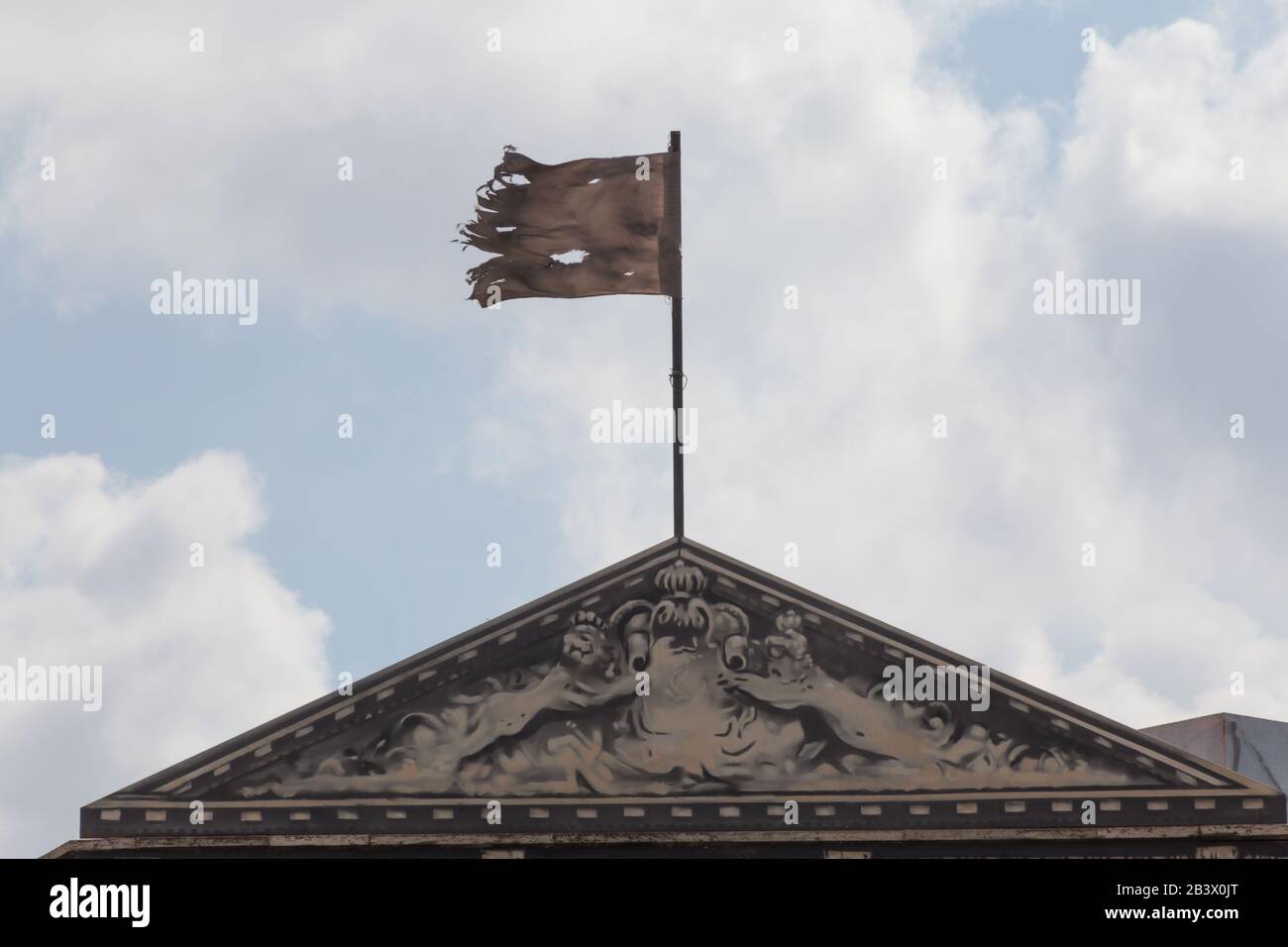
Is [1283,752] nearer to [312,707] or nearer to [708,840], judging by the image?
[708,840]

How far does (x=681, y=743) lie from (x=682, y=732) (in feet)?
0.35

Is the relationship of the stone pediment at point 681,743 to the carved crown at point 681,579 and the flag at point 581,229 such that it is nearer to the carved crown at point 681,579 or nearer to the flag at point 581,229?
the carved crown at point 681,579

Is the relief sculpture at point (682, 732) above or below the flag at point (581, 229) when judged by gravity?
below

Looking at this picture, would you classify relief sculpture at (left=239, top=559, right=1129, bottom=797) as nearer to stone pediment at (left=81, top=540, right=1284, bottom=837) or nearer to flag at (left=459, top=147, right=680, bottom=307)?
stone pediment at (left=81, top=540, right=1284, bottom=837)

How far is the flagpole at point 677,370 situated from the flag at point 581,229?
30 millimetres

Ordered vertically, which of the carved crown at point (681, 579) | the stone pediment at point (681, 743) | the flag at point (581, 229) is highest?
the flag at point (581, 229)

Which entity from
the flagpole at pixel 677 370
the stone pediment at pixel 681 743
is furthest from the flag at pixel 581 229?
the stone pediment at pixel 681 743

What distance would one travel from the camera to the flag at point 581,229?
2356 cm

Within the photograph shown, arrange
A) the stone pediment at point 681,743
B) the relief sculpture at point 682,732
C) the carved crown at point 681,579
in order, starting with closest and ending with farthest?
the stone pediment at point 681,743, the relief sculpture at point 682,732, the carved crown at point 681,579

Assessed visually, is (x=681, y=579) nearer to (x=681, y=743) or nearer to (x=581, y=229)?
(x=681, y=743)

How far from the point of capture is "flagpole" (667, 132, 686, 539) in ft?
73.7
